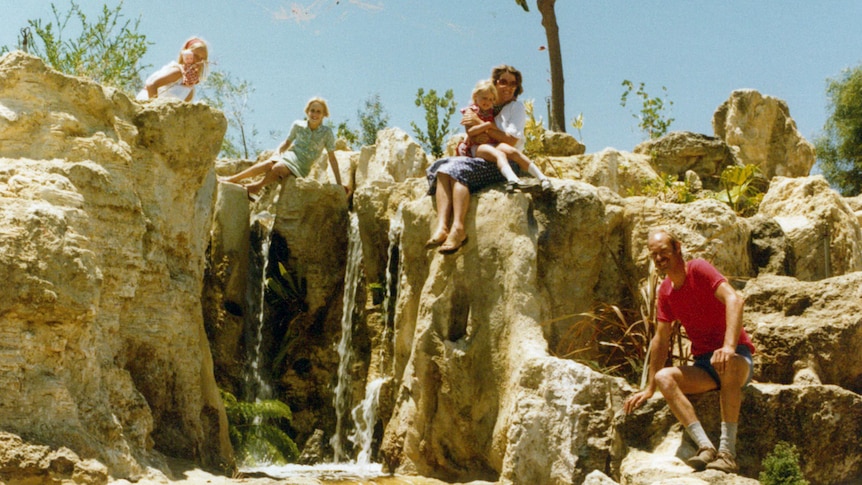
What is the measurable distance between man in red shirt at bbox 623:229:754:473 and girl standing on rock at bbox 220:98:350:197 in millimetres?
7781

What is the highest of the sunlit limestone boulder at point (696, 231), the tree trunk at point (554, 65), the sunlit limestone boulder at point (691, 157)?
the tree trunk at point (554, 65)

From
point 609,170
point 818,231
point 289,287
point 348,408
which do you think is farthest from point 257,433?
point 818,231

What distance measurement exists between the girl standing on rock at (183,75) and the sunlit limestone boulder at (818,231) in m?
7.19

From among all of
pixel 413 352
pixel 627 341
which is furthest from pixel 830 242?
pixel 413 352

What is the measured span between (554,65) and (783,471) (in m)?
15.5

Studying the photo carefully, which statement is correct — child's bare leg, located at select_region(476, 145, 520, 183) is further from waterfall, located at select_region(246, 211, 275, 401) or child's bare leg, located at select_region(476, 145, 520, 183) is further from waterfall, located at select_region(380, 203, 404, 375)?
waterfall, located at select_region(246, 211, 275, 401)

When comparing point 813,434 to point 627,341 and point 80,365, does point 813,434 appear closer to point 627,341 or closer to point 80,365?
point 627,341

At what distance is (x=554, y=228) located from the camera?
9.70 m

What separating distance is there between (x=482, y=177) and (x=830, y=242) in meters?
4.38

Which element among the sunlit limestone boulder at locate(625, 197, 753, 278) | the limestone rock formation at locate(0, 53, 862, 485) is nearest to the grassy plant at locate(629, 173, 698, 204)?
the limestone rock formation at locate(0, 53, 862, 485)

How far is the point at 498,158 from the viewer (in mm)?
9719

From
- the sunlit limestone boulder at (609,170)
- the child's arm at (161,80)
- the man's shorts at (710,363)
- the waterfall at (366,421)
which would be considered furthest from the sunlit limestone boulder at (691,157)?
the man's shorts at (710,363)

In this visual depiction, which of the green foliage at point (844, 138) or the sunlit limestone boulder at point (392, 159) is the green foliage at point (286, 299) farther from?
the green foliage at point (844, 138)

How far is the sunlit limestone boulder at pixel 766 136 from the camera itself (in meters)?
18.8
